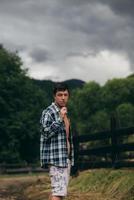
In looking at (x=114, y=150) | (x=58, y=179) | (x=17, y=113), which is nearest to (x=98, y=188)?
(x=114, y=150)

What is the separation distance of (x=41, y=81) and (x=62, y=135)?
3912 inches

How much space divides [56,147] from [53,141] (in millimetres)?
69

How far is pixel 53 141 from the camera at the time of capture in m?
6.20

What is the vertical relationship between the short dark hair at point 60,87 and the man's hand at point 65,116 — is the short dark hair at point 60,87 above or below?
above

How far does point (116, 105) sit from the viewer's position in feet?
308

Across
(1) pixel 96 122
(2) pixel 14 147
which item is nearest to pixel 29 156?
(2) pixel 14 147

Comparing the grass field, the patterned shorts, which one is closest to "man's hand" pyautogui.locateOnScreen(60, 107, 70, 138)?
the patterned shorts

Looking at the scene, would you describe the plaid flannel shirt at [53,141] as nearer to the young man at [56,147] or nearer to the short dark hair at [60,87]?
the young man at [56,147]

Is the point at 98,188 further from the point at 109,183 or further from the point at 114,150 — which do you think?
the point at 114,150

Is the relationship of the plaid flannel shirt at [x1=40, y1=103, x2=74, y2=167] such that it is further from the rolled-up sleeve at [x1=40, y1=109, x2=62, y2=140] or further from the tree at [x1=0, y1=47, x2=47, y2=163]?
the tree at [x1=0, y1=47, x2=47, y2=163]

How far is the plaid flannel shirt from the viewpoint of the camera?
6.16 meters

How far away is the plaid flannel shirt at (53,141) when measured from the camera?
20.2 feet

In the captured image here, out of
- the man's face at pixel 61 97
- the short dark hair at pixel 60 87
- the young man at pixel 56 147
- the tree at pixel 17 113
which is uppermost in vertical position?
the tree at pixel 17 113

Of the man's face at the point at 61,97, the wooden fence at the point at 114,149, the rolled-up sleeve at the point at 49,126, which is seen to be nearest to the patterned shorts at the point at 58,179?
the rolled-up sleeve at the point at 49,126
